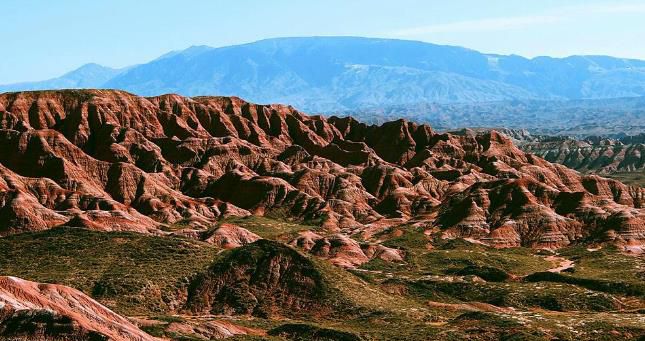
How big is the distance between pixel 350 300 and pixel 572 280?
5004 cm

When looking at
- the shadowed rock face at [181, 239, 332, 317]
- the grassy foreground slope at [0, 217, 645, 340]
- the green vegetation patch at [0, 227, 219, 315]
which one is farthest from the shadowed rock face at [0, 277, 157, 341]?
the shadowed rock face at [181, 239, 332, 317]

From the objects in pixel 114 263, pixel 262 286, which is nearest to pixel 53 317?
pixel 262 286

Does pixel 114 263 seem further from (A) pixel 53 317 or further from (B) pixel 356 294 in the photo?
(A) pixel 53 317

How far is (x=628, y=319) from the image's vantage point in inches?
5379

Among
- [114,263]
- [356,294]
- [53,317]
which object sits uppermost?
[53,317]

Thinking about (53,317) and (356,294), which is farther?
(356,294)

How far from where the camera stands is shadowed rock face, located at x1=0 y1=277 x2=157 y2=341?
298 ft

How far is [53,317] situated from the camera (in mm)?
92250

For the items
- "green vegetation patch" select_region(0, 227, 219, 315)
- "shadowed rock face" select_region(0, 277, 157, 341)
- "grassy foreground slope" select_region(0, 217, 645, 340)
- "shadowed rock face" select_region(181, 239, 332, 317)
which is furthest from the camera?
"shadowed rock face" select_region(181, 239, 332, 317)

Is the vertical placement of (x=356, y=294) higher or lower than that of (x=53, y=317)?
lower

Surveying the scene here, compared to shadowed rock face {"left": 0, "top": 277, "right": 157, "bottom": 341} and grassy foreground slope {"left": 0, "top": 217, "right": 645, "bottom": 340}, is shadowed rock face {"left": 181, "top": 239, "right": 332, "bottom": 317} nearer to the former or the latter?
grassy foreground slope {"left": 0, "top": 217, "right": 645, "bottom": 340}

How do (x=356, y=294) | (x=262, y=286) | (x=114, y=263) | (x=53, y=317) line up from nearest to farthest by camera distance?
1. (x=53, y=317)
2. (x=356, y=294)
3. (x=262, y=286)
4. (x=114, y=263)

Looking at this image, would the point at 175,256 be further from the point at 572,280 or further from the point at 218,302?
the point at 572,280

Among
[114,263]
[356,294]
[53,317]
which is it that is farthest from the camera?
[114,263]
